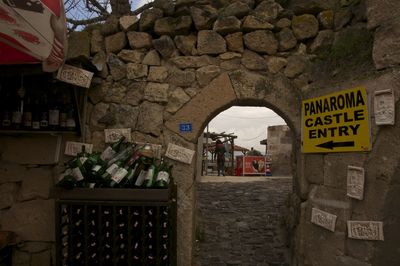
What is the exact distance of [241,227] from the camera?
534 centimetres

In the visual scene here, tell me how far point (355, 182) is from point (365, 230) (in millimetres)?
328

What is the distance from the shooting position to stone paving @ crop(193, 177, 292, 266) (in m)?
4.45

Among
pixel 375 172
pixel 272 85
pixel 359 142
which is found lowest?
pixel 375 172

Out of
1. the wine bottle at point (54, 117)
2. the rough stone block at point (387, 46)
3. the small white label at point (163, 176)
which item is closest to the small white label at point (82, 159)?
the wine bottle at point (54, 117)

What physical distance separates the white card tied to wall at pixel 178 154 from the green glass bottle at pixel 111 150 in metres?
0.44

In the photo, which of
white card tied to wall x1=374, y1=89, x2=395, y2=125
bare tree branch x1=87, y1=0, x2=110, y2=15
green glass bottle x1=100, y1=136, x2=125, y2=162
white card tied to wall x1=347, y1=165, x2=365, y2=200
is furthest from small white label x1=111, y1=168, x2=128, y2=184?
bare tree branch x1=87, y1=0, x2=110, y2=15

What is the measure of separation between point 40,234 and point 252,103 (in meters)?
2.36

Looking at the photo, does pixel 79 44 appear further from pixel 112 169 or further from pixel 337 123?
pixel 337 123

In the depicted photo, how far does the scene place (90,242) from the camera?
9.07 feet

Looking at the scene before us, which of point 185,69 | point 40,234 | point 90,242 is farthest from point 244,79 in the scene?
point 40,234

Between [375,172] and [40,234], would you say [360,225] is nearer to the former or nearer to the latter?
[375,172]

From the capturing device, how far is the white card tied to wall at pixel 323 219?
8.80 ft

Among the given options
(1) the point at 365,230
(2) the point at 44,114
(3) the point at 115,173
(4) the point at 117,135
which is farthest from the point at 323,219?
(2) the point at 44,114

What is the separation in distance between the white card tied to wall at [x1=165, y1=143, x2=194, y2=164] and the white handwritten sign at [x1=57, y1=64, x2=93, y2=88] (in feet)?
3.06
